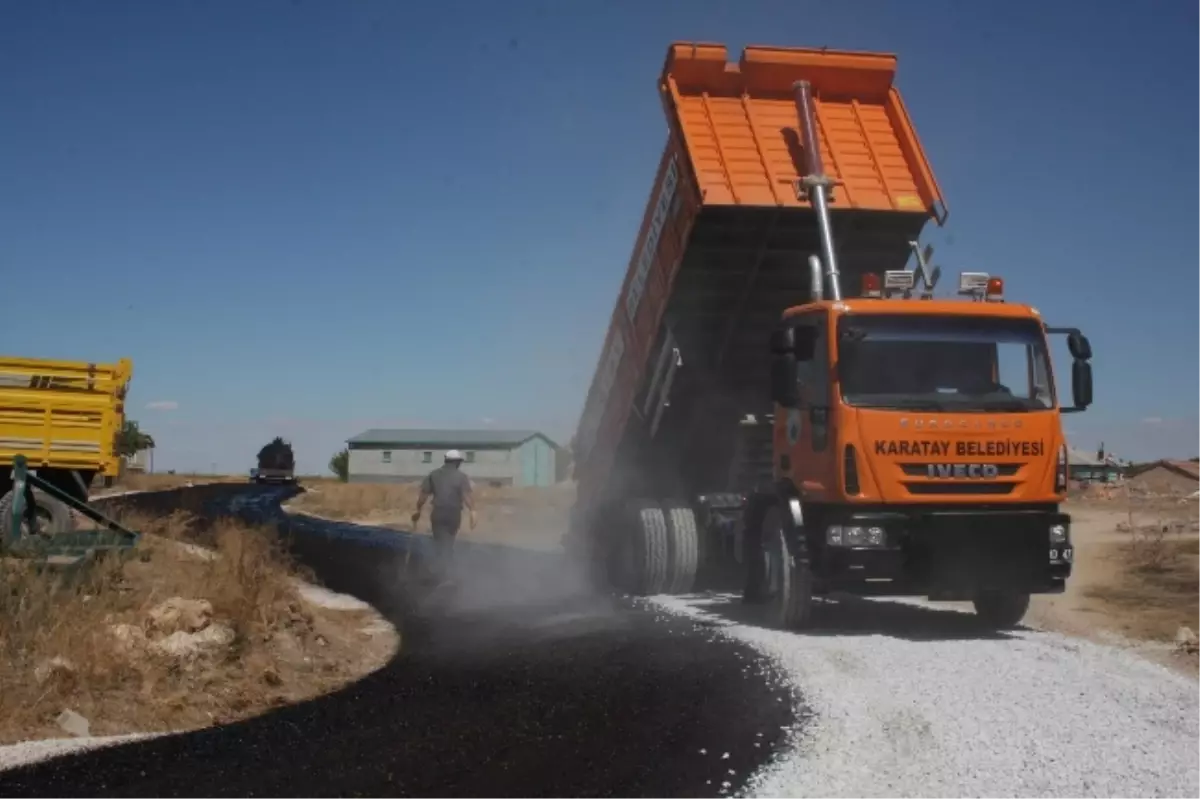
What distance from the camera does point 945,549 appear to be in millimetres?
9242

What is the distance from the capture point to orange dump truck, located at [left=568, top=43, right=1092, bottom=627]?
30.3ft

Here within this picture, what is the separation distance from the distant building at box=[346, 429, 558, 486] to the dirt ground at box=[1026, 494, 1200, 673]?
50.4 m

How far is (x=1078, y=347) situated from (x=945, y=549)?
203cm

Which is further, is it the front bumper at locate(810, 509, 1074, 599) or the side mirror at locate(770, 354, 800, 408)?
the side mirror at locate(770, 354, 800, 408)

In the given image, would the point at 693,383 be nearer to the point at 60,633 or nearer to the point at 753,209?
the point at 753,209

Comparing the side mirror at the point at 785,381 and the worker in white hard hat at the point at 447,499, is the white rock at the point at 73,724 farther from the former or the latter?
the worker in white hard hat at the point at 447,499

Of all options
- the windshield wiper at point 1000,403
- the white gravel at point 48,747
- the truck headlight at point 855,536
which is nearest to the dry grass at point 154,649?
the white gravel at point 48,747

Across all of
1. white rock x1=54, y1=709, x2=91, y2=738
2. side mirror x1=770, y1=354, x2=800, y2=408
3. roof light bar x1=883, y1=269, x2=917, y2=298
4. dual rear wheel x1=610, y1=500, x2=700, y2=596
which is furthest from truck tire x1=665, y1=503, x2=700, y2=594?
white rock x1=54, y1=709, x2=91, y2=738

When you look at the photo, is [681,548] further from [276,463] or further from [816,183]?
[276,463]

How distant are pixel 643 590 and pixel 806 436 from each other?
3.44m

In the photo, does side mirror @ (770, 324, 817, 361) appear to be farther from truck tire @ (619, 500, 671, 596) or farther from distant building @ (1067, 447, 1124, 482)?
distant building @ (1067, 447, 1124, 482)

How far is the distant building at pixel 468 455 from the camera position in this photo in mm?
71625

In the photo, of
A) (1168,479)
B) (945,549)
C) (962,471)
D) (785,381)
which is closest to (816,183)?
(785,381)

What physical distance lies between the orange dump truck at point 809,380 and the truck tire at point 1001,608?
27 mm
